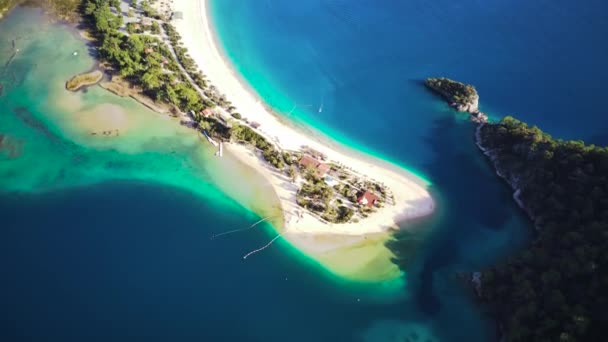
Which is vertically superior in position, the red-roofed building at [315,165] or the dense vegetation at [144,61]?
the dense vegetation at [144,61]

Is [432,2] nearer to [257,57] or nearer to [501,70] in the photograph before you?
[501,70]

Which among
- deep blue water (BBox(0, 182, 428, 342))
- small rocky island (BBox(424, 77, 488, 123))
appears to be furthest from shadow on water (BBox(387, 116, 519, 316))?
deep blue water (BBox(0, 182, 428, 342))

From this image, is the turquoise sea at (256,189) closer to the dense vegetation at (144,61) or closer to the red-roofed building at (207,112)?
the dense vegetation at (144,61)

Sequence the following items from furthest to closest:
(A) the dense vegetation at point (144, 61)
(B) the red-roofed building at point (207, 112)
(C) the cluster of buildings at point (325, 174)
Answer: (A) the dense vegetation at point (144, 61)
(B) the red-roofed building at point (207, 112)
(C) the cluster of buildings at point (325, 174)

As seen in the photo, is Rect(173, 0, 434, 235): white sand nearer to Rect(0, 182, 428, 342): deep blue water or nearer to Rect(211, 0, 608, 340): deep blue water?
Rect(211, 0, 608, 340): deep blue water

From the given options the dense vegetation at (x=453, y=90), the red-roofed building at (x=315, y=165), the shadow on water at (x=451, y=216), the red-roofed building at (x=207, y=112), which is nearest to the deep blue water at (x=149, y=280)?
the shadow on water at (x=451, y=216)

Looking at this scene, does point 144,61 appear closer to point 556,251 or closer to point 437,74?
point 437,74

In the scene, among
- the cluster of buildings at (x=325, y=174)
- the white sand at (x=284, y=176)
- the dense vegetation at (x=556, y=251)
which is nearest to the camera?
the dense vegetation at (x=556, y=251)
